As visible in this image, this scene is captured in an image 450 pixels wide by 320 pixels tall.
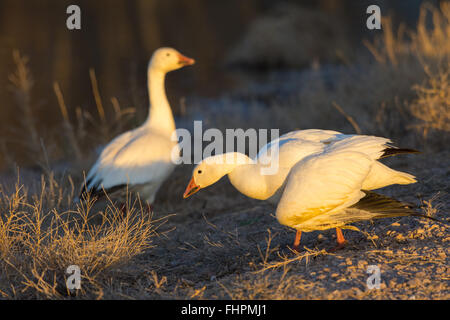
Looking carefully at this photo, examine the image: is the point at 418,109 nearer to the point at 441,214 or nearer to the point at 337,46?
the point at 441,214

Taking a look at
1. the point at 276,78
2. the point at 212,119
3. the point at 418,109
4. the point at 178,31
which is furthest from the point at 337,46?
the point at 418,109

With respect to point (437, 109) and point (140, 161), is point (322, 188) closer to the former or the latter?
point (140, 161)

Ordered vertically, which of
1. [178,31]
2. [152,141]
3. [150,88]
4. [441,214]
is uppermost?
[178,31]

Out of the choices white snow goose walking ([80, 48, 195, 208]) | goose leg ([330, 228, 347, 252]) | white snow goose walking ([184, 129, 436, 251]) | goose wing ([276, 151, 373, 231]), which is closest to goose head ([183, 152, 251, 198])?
white snow goose walking ([184, 129, 436, 251])

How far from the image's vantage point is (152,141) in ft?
19.2

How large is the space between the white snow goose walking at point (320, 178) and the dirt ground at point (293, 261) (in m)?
0.27

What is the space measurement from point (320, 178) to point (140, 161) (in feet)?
8.43

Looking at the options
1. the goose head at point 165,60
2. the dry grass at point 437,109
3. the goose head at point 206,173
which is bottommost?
the goose head at point 206,173

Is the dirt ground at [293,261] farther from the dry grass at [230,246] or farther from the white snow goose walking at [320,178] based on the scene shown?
the white snow goose walking at [320,178]

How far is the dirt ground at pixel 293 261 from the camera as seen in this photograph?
310 cm

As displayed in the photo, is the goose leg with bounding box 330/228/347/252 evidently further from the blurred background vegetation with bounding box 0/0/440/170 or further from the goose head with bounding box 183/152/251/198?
the blurred background vegetation with bounding box 0/0/440/170

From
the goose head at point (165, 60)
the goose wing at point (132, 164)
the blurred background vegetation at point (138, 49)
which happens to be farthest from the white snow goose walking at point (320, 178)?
the blurred background vegetation at point (138, 49)
